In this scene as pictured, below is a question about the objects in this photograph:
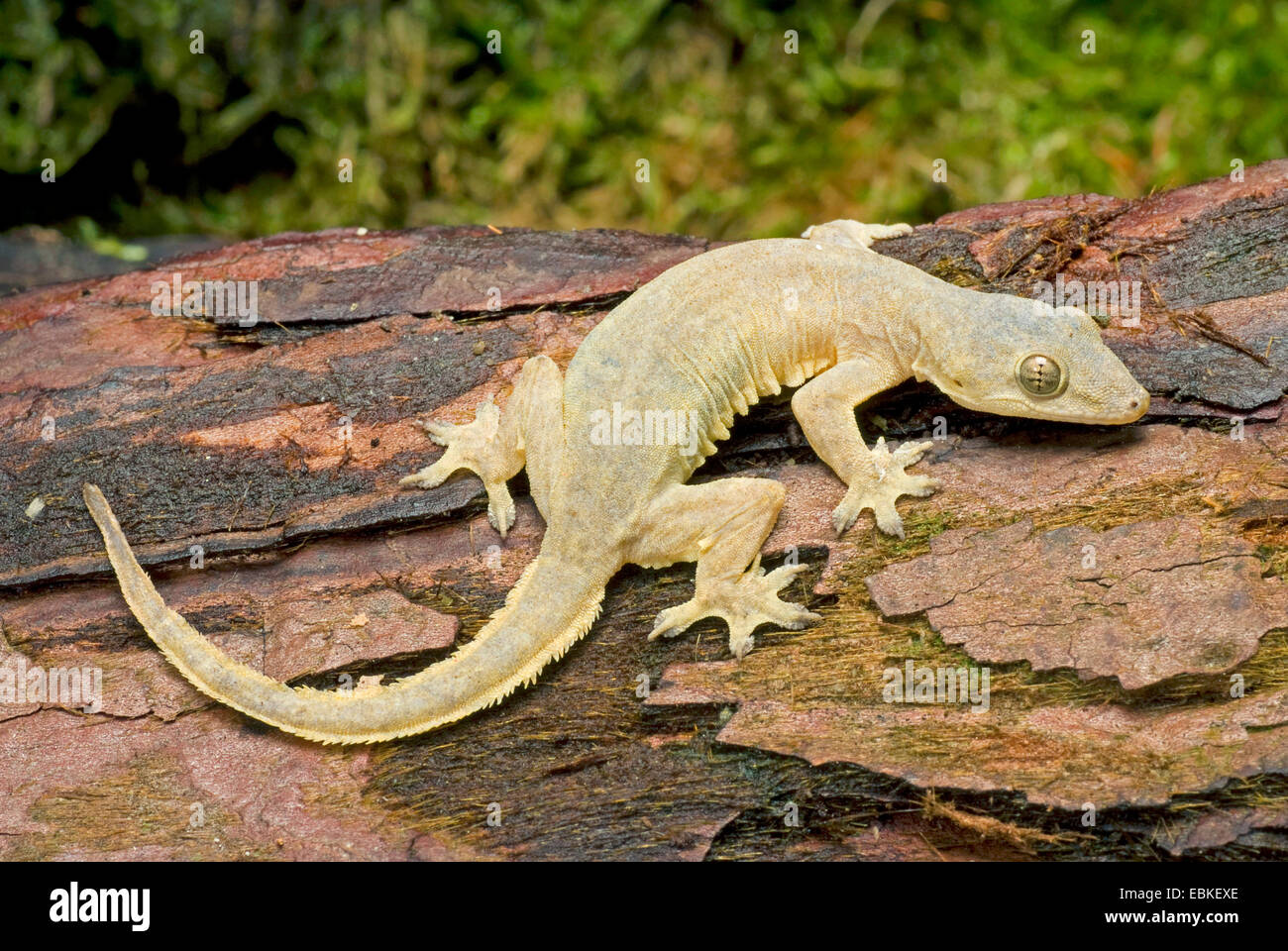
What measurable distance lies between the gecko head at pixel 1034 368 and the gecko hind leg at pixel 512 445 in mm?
2095

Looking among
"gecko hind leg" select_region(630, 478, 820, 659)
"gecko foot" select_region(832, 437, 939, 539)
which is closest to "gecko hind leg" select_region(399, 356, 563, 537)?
"gecko hind leg" select_region(630, 478, 820, 659)

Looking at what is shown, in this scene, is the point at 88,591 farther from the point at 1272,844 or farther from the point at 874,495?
the point at 1272,844

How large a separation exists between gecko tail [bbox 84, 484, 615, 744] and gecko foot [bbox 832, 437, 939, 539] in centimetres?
133

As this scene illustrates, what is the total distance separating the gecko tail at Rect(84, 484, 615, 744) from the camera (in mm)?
5742

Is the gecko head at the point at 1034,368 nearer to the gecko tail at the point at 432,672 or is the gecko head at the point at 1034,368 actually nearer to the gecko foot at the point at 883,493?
the gecko foot at the point at 883,493

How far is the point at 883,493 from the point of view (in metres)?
5.95

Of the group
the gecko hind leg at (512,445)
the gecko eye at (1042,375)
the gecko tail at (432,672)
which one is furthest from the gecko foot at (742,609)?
the gecko eye at (1042,375)

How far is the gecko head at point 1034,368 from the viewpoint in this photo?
229 inches

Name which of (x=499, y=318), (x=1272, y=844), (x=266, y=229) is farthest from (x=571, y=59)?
(x=1272, y=844)

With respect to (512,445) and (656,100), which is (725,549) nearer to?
(512,445)

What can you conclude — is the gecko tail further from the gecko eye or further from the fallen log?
the gecko eye

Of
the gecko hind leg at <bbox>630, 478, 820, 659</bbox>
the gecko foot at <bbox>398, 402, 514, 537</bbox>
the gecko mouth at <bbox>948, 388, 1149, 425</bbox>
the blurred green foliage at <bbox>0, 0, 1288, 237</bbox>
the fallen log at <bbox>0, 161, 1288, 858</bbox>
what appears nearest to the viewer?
the fallen log at <bbox>0, 161, 1288, 858</bbox>

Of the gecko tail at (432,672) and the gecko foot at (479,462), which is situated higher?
the gecko foot at (479,462)

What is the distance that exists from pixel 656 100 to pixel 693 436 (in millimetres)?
4779
